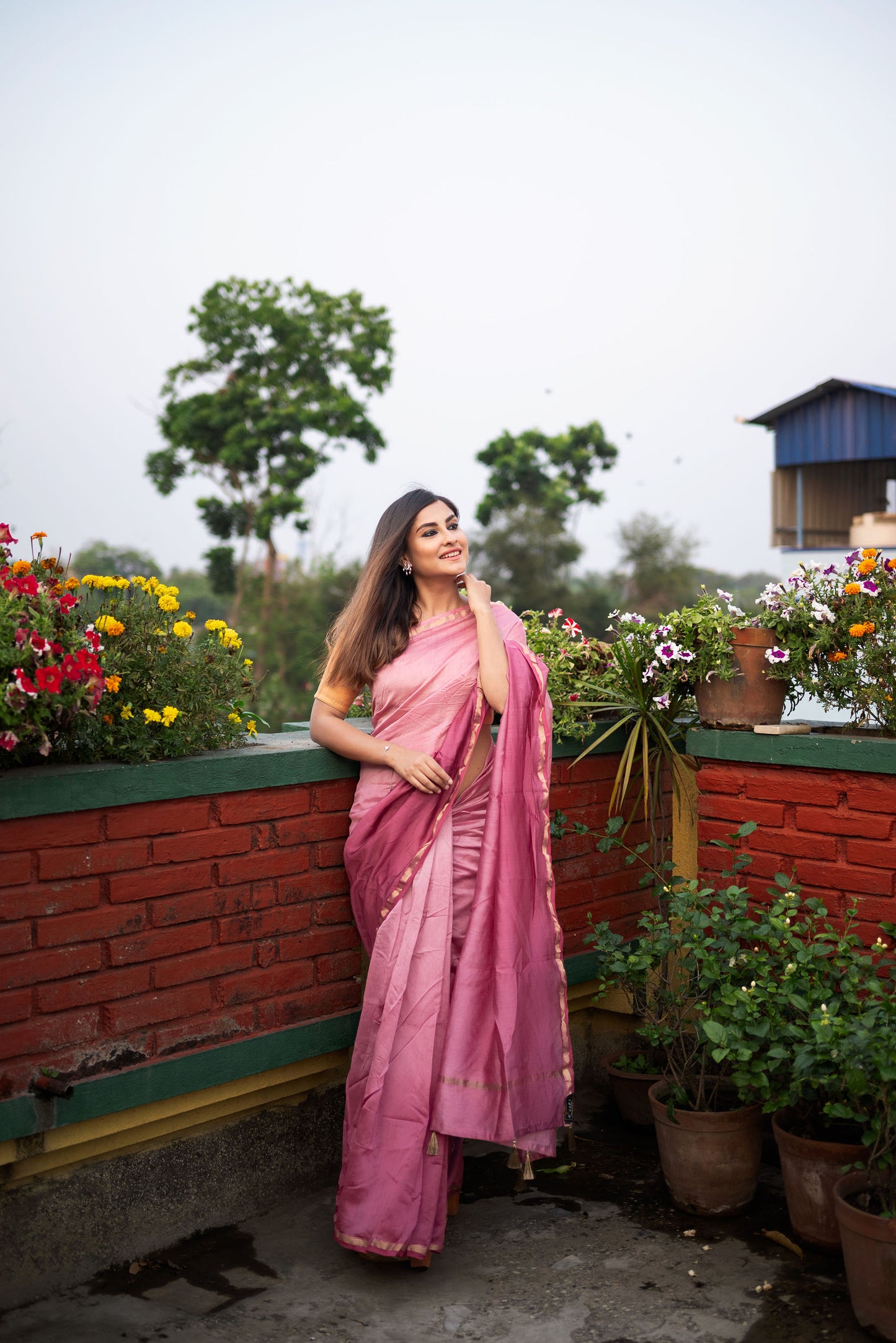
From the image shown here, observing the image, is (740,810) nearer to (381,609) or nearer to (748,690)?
(748,690)

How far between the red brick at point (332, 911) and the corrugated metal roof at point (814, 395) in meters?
20.9

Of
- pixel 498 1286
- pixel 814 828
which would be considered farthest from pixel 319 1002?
pixel 814 828

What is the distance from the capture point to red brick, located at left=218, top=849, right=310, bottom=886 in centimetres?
305

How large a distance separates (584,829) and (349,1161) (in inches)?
53.4

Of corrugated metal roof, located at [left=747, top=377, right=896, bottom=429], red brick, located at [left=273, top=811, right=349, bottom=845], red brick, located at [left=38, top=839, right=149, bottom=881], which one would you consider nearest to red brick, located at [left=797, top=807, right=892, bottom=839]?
red brick, located at [left=273, top=811, right=349, bottom=845]

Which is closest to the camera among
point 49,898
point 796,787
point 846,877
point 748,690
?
point 49,898

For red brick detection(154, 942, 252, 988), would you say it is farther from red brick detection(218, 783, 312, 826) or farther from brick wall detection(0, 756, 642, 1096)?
red brick detection(218, 783, 312, 826)

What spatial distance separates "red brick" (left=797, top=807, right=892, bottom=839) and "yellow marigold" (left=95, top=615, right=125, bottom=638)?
2145mm

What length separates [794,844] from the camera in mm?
3596

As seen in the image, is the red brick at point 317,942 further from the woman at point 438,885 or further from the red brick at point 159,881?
the red brick at point 159,881

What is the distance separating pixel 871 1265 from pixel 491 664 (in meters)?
1.73

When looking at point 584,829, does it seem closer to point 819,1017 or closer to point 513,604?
point 819,1017

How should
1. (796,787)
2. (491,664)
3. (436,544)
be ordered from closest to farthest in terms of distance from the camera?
(491,664) → (436,544) → (796,787)

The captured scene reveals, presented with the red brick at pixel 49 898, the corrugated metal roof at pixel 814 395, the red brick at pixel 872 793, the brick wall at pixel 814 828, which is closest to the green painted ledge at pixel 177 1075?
the red brick at pixel 49 898
